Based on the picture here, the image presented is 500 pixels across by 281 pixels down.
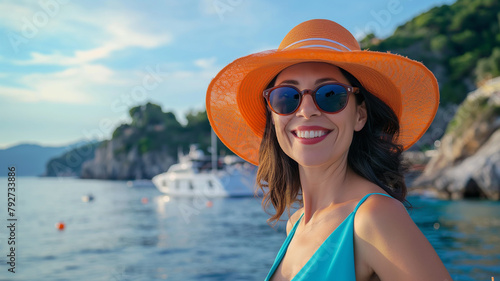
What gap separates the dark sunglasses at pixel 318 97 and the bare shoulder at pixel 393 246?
389mm

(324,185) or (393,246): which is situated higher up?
(324,185)

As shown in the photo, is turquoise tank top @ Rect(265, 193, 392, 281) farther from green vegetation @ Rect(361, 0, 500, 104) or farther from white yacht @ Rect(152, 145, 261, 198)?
green vegetation @ Rect(361, 0, 500, 104)

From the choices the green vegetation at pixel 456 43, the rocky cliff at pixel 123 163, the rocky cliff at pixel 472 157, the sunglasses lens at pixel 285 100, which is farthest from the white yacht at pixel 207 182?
the rocky cliff at pixel 123 163

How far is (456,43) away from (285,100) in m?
63.8

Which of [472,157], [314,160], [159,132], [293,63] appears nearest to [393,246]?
[314,160]

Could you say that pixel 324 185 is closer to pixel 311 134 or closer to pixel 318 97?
pixel 311 134

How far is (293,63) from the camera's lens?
1.65 meters

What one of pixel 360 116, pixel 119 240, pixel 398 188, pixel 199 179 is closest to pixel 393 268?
pixel 398 188

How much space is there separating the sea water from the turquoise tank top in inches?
387

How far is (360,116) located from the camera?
1.71m

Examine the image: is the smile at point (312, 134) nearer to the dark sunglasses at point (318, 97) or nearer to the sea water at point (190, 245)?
the dark sunglasses at point (318, 97)

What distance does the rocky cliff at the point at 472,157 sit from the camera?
2623cm

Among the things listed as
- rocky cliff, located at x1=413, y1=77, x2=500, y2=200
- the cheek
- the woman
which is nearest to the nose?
the woman

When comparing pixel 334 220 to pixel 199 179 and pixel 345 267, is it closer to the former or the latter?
pixel 345 267
